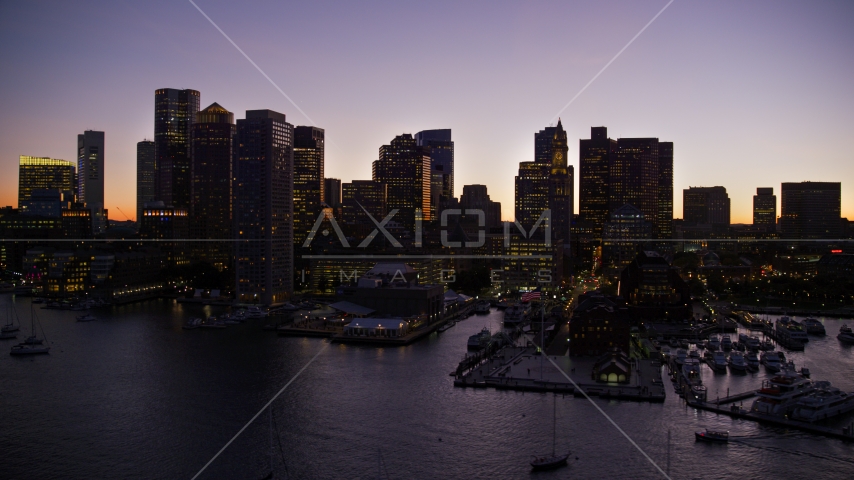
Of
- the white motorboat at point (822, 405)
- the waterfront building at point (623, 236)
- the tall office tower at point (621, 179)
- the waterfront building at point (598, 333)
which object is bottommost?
the white motorboat at point (822, 405)

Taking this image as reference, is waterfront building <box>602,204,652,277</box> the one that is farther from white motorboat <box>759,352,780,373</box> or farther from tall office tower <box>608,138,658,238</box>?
tall office tower <box>608,138,658,238</box>

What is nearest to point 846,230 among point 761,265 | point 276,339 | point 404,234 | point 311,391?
point 761,265

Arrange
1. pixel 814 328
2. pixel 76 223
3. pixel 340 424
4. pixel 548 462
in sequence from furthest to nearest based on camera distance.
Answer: pixel 76 223 → pixel 814 328 → pixel 340 424 → pixel 548 462

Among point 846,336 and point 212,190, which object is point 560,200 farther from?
point 846,336

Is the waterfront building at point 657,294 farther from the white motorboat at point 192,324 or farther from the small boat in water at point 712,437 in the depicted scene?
the white motorboat at point 192,324

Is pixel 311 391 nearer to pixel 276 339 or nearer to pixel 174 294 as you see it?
pixel 276 339

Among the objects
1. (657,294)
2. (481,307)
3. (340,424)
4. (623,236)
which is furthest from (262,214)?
(623,236)

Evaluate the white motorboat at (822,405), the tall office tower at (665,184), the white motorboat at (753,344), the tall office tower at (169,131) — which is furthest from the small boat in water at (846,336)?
the tall office tower at (169,131)
